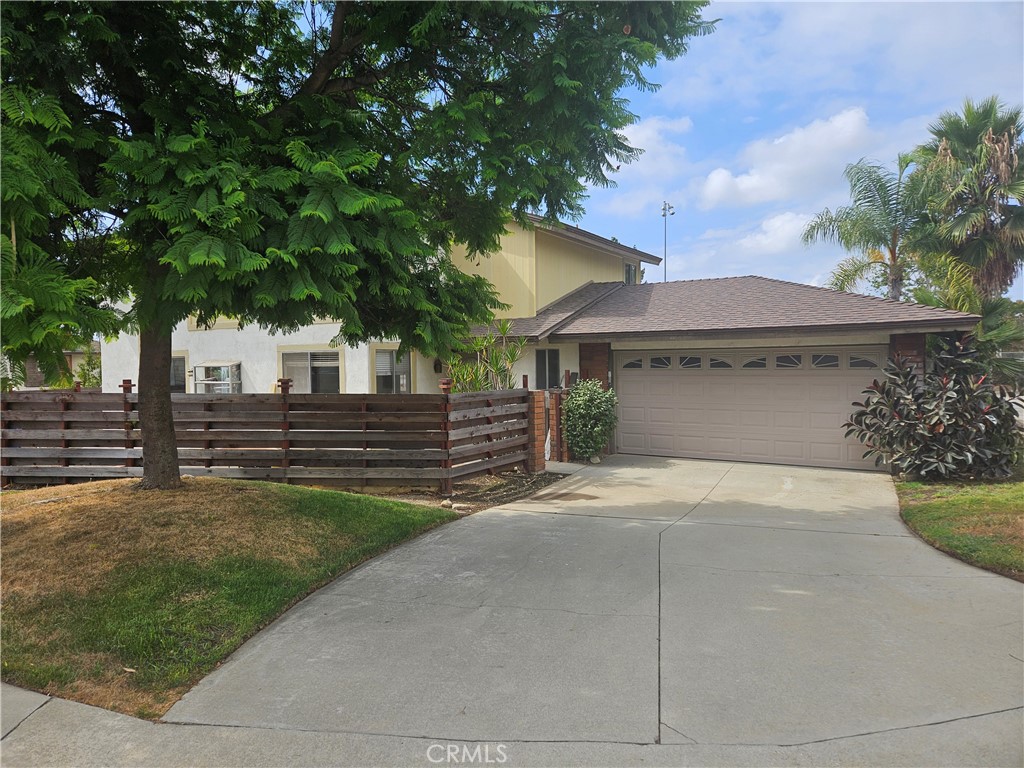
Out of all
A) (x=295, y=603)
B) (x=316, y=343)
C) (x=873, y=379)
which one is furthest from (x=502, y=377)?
(x=295, y=603)

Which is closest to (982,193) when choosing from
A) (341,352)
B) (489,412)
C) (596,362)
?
(596,362)

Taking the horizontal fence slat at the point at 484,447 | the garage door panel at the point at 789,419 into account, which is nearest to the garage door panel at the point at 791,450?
the garage door panel at the point at 789,419

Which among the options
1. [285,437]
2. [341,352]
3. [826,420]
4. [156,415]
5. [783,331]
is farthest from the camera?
[341,352]

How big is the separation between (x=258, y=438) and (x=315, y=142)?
5.57m

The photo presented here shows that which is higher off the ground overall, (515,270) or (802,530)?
(515,270)

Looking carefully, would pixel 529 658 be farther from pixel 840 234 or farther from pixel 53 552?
pixel 840 234

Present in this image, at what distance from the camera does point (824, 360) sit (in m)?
12.7

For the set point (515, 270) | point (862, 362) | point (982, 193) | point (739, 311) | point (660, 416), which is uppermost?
point (982, 193)

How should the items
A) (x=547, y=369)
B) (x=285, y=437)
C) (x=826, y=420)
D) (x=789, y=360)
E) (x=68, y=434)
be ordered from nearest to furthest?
(x=285, y=437) < (x=68, y=434) < (x=826, y=420) < (x=789, y=360) < (x=547, y=369)

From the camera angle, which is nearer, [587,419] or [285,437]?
[285,437]

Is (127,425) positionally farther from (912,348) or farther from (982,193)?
(982,193)

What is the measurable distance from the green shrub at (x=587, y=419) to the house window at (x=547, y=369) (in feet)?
7.29

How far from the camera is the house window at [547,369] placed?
51.6 ft

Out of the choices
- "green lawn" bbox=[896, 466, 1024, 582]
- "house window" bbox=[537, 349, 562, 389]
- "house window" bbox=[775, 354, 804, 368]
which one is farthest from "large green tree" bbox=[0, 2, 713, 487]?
"house window" bbox=[537, 349, 562, 389]
